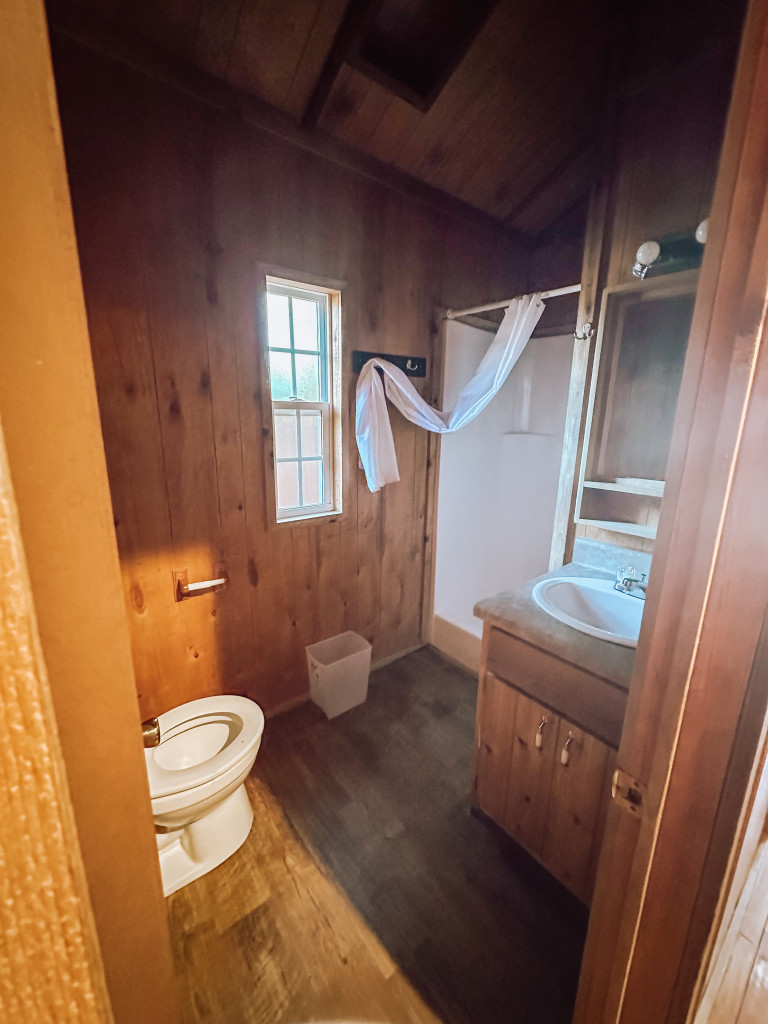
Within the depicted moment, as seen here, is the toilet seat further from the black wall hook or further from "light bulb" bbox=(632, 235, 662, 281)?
"light bulb" bbox=(632, 235, 662, 281)

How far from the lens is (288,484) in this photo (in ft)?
6.35

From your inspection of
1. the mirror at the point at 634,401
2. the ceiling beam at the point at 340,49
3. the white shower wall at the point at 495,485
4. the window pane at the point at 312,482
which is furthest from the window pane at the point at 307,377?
the mirror at the point at 634,401

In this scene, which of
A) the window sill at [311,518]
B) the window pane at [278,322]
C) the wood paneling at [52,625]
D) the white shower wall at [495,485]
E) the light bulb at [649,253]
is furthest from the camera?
the white shower wall at [495,485]

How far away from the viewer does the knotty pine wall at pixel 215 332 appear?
1300mm

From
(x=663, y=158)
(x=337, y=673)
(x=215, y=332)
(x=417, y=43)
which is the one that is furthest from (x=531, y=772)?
(x=417, y=43)

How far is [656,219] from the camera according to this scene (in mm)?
1387

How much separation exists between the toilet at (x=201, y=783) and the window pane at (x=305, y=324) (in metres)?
1.53

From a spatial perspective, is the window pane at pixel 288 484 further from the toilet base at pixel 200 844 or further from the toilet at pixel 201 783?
the toilet base at pixel 200 844

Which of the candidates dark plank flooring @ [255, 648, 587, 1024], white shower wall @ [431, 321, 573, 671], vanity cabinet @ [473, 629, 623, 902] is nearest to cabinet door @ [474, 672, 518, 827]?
vanity cabinet @ [473, 629, 623, 902]

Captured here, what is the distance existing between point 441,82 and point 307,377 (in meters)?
1.23

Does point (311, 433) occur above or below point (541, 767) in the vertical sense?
above

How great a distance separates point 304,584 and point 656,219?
1.98 metres

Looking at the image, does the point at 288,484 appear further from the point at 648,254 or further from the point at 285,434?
the point at 648,254

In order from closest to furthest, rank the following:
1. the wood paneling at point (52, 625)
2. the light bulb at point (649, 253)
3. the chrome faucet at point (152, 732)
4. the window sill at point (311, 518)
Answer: the wood paneling at point (52, 625), the chrome faucet at point (152, 732), the light bulb at point (649, 253), the window sill at point (311, 518)
